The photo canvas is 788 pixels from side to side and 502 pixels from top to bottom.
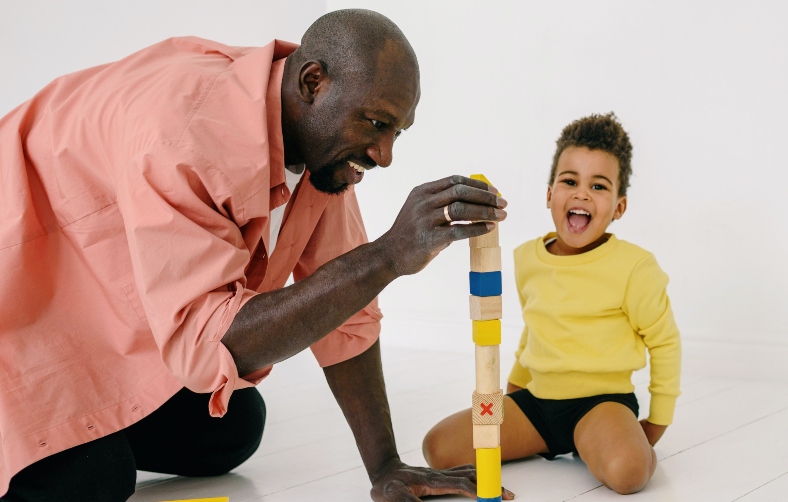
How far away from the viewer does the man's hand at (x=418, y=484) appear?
1416 millimetres

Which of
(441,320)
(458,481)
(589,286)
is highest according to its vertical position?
(589,286)

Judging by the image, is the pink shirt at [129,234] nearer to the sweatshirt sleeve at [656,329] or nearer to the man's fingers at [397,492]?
the man's fingers at [397,492]

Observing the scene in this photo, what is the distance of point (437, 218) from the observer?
1.10 m

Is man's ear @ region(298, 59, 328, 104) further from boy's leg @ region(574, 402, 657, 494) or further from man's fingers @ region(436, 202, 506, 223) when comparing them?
boy's leg @ region(574, 402, 657, 494)

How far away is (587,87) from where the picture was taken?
8.71 feet

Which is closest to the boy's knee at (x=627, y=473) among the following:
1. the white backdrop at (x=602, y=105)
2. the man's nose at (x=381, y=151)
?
the man's nose at (x=381, y=151)

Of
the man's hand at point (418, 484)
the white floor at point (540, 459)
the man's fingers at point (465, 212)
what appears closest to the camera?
the man's fingers at point (465, 212)

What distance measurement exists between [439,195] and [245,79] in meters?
0.39

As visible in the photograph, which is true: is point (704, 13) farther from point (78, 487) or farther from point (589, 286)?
point (78, 487)

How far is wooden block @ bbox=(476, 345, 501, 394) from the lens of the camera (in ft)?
3.92

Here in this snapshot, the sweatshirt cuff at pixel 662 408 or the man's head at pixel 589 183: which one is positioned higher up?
the man's head at pixel 589 183

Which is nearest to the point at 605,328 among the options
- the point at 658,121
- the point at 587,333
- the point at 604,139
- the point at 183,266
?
the point at 587,333

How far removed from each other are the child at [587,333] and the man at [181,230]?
0.27 m

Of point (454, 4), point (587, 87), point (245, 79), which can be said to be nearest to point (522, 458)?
point (245, 79)
